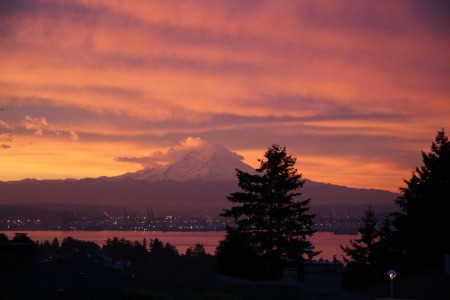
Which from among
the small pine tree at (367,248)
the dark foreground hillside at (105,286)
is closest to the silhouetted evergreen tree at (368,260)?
the small pine tree at (367,248)

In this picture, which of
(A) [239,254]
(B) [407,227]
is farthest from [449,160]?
(A) [239,254]

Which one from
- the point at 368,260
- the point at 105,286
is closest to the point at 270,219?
the point at 368,260

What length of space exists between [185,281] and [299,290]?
5.54 m

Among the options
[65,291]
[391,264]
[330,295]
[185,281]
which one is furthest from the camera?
[391,264]

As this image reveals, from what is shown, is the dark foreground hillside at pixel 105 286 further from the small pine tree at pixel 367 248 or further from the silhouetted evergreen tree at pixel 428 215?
the small pine tree at pixel 367 248

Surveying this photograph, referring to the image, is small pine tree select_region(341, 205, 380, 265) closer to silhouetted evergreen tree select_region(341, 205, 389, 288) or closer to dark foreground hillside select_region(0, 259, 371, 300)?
silhouetted evergreen tree select_region(341, 205, 389, 288)

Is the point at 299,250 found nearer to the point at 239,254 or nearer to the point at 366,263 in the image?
the point at 239,254

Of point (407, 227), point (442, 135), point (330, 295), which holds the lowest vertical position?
point (330, 295)

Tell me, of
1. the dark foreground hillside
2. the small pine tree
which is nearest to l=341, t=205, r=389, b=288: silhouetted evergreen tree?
the small pine tree

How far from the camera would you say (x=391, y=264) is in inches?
2562

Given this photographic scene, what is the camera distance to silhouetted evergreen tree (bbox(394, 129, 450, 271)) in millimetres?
64125

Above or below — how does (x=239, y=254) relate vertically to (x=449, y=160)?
below

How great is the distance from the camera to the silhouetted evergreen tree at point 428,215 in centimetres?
6412

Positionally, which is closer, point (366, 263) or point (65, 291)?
point (65, 291)
